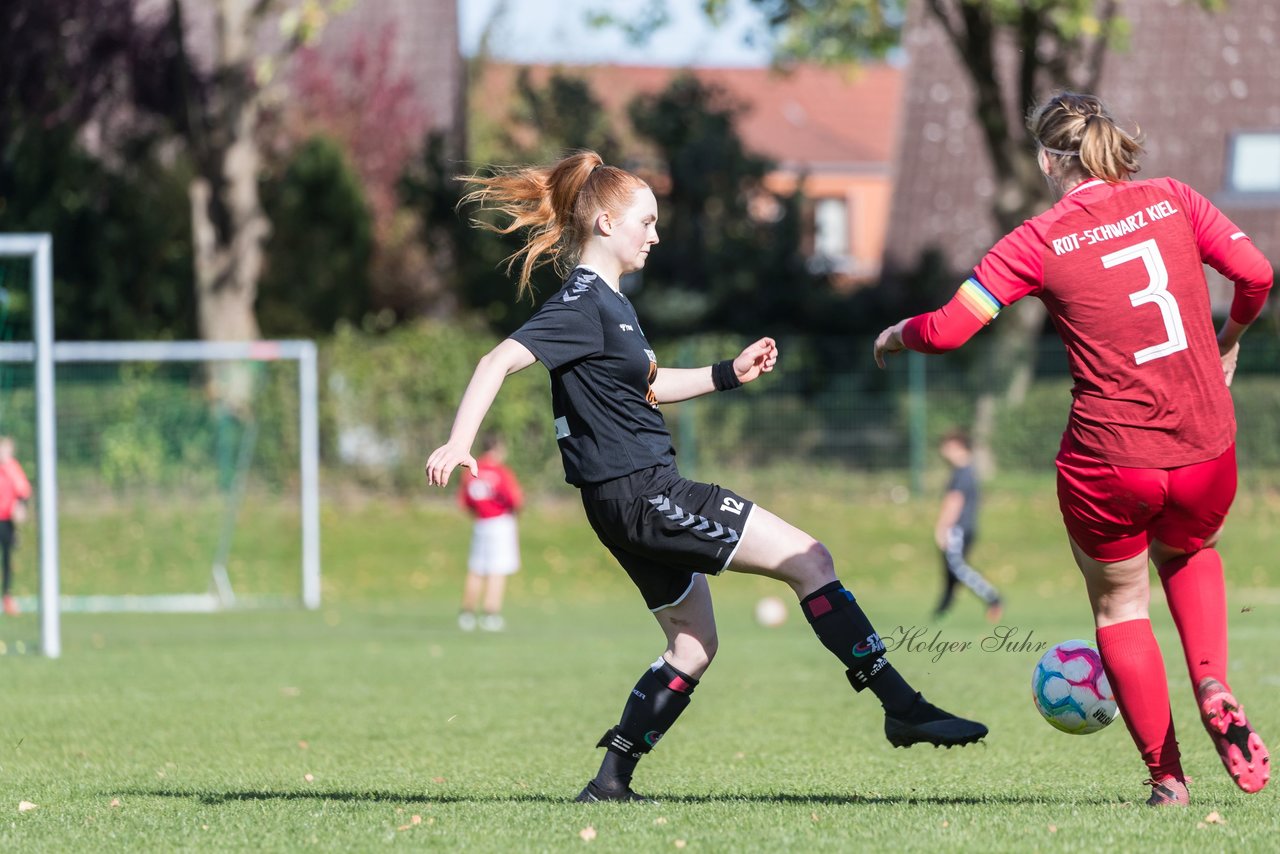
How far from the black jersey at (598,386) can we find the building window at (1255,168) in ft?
77.2

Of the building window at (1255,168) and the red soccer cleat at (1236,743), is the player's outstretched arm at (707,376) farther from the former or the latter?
the building window at (1255,168)

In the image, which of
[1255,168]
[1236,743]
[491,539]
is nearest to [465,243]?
[491,539]

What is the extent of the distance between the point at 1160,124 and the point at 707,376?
2720cm

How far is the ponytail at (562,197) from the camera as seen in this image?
567cm

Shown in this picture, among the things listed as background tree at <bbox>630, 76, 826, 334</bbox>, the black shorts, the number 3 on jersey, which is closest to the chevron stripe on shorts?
the black shorts

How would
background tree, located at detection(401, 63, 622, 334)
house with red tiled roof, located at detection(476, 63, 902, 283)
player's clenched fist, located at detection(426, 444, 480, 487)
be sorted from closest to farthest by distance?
player's clenched fist, located at detection(426, 444, 480, 487), background tree, located at detection(401, 63, 622, 334), house with red tiled roof, located at detection(476, 63, 902, 283)

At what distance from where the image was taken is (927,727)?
17.3 ft

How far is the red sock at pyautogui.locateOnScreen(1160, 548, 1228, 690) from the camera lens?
5306 mm

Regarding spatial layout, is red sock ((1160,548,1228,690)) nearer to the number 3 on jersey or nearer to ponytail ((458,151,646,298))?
the number 3 on jersey

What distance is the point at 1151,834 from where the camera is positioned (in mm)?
4871

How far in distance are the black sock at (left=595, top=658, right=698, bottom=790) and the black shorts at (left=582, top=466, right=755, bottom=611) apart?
41 cm

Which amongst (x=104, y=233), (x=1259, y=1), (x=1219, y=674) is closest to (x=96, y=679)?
(x=1219, y=674)

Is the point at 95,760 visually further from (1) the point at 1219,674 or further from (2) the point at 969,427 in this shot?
(2) the point at 969,427

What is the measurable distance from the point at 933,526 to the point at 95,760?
1627 cm
